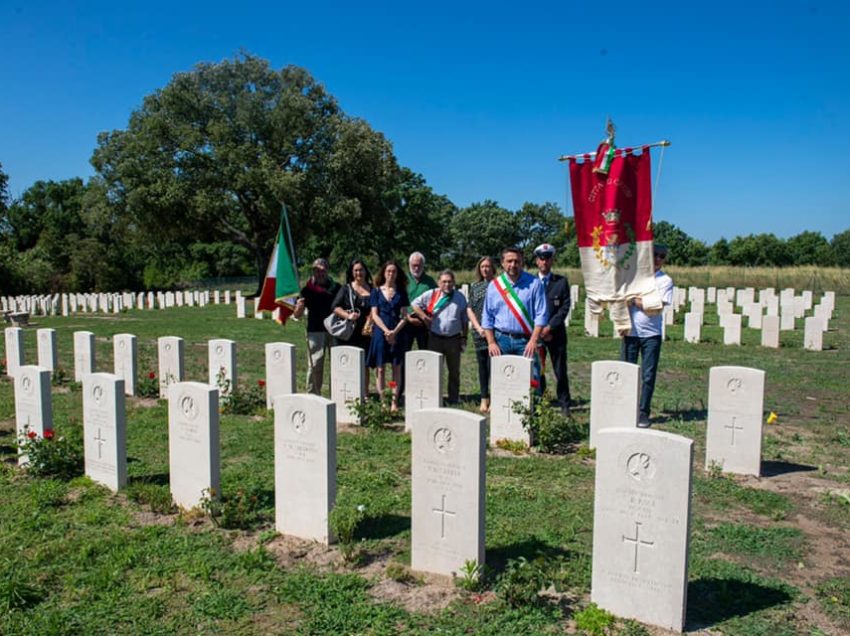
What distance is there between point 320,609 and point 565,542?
72.5 inches

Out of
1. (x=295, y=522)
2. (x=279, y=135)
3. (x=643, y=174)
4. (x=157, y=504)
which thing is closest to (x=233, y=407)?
(x=157, y=504)

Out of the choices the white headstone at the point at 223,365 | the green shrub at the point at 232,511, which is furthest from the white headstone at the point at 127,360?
the green shrub at the point at 232,511

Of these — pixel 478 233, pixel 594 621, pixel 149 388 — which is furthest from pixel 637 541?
pixel 478 233

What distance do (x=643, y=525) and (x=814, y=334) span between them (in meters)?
14.2

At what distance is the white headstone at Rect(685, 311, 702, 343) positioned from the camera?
54.7ft

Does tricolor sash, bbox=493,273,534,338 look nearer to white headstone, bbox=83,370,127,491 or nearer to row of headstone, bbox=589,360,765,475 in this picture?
row of headstone, bbox=589,360,765,475

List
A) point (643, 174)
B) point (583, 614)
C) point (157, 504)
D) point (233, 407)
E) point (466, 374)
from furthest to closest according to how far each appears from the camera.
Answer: point (466, 374)
point (233, 407)
point (643, 174)
point (157, 504)
point (583, 614)

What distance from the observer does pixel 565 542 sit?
15.4 ft

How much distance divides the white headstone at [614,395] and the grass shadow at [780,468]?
1.29 m

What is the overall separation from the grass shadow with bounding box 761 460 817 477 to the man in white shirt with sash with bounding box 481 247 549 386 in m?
2.49

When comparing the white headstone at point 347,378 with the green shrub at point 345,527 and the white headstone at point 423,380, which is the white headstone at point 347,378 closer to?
the white headstone at point 423,380

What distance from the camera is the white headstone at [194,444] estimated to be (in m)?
5.34

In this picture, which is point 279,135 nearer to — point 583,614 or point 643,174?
point 643,174

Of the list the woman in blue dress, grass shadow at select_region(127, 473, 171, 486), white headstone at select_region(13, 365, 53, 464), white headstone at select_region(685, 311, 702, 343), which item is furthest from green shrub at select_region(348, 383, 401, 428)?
white headstone at select_region(685, 311, 702, 343)
